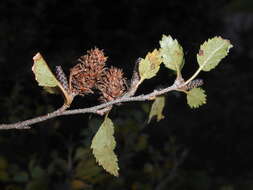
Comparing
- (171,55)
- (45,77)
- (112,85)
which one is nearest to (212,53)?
(171,55)

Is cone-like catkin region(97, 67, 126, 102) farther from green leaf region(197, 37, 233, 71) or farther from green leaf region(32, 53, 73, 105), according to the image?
green leaf region(197, 37, 233, 71)

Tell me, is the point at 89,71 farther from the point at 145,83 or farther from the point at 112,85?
the point at 145,83

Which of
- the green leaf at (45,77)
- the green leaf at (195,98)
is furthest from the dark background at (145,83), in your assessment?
the green leaf at (45,77)

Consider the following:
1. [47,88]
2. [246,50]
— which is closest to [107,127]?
[47,88]

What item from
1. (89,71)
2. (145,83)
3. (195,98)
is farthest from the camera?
(145,83)

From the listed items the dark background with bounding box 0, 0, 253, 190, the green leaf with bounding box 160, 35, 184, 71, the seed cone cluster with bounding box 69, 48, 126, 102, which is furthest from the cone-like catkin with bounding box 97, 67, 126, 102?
the dark background with bounding box 0, 0, 253, 190

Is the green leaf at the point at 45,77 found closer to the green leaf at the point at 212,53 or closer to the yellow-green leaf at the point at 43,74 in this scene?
the yellow-green leaf at the point at 43,74
